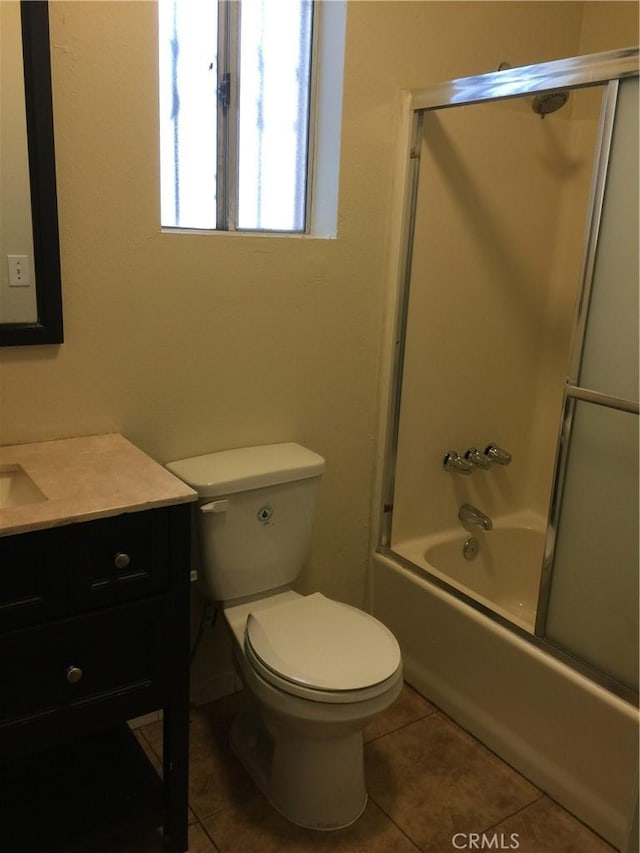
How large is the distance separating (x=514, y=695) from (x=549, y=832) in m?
0.33

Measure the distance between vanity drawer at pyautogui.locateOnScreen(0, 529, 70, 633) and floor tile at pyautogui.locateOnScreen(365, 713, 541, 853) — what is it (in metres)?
1.05

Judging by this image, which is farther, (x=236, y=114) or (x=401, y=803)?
(x=236, y=114)

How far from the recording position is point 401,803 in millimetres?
1889

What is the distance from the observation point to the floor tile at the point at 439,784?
1.83 m

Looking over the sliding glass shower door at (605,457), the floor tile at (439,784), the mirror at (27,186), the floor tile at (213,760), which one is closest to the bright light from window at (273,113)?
the mirror at (27,186)

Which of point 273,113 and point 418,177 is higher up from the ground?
point 273,113

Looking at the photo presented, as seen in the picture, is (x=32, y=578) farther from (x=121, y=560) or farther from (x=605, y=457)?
(x=605, y=457)

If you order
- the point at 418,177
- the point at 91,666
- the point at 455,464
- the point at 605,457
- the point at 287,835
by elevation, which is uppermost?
the point at 418,177

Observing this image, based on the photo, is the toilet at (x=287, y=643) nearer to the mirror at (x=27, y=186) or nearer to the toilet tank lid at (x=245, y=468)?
the toilet tank lid at (x=245, y=468)

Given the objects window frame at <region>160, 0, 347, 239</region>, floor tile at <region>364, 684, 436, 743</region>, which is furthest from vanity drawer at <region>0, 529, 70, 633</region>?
floor tile at <region>364, 684, 436, 743</region>

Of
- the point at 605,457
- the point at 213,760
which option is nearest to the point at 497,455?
the point at 605,457

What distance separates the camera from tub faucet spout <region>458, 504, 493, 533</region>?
8.48 feet

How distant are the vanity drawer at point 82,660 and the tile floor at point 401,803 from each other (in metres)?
0.49

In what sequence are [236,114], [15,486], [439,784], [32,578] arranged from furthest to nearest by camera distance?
[236,114], [439,784], [15,486], [32,578]
